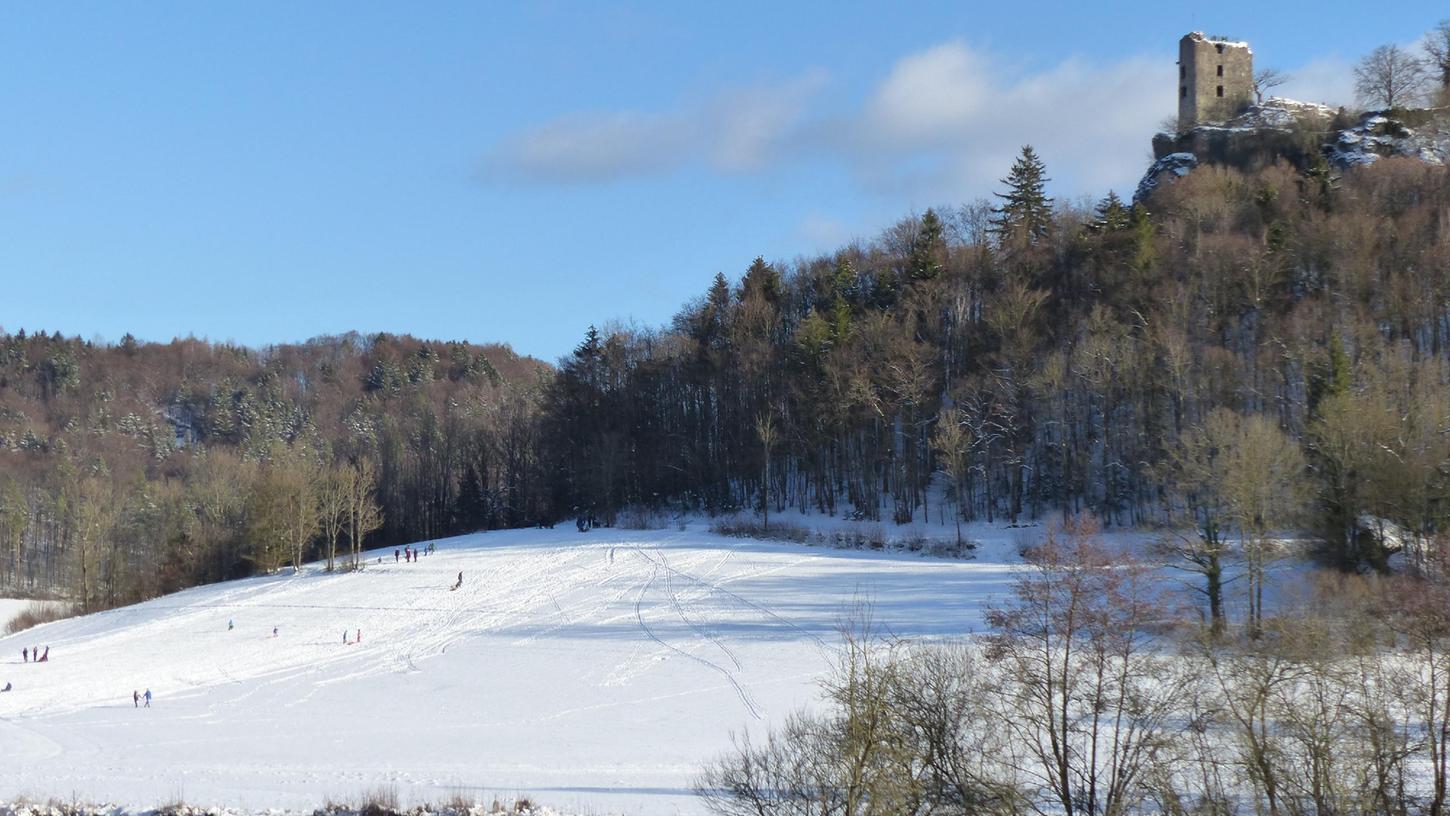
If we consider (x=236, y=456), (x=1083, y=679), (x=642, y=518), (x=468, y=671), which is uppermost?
(x=236, y=456)

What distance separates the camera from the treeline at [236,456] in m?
71.6

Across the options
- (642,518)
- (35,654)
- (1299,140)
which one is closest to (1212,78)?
(1299,140)

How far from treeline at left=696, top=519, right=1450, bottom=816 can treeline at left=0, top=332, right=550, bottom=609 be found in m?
50.6

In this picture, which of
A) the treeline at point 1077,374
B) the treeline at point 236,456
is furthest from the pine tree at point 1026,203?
the treeline at point 236,456

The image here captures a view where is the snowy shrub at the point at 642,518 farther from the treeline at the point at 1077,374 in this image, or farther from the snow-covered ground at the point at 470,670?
the snow-covered ground at the point at 470,670

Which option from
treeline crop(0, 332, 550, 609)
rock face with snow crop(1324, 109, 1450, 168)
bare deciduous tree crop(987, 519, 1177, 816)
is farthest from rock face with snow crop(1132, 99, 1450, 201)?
bare deciduous tree crop(987, 519, 1177, 816)

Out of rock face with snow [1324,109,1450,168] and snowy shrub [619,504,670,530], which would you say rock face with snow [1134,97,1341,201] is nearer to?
rock face with snow [1324,109,1450,168]

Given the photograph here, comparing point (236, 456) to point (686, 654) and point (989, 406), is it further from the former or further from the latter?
point (686, 654)

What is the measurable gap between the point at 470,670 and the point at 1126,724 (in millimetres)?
24252

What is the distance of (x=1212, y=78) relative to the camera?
301ft

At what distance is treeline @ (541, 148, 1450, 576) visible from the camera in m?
44.1

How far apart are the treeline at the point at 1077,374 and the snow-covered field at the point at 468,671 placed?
857 centimetres

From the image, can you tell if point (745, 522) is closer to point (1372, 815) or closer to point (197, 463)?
point (1372, 815)

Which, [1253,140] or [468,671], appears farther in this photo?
[1253,140]
